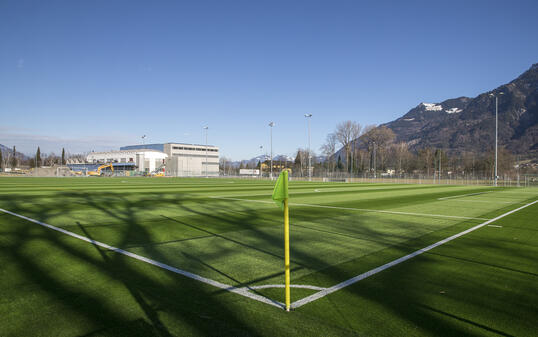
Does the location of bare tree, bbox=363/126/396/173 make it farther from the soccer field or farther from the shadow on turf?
the shadow on turf

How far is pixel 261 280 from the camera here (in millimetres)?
5230

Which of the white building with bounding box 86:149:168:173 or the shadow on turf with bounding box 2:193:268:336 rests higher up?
the white building with bounding box 86:149:168:173

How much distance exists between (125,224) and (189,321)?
749cm

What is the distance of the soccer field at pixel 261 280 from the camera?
3707 millimetres

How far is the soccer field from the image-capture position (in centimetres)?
371

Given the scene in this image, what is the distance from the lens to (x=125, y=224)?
1035 cm

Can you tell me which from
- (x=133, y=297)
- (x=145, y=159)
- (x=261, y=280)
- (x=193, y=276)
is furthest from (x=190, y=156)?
(x=133, y=297)

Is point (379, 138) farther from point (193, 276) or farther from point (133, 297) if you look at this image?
point (133, 297)

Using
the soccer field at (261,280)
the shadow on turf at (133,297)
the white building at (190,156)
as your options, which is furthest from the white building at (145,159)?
the shadow on turf at (133,297)

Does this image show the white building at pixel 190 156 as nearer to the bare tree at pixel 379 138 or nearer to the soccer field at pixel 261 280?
the bare tree at pixel 379 138

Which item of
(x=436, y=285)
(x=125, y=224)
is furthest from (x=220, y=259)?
(x=125, y=224)

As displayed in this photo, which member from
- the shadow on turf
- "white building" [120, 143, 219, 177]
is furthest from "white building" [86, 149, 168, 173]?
the shadow on turf

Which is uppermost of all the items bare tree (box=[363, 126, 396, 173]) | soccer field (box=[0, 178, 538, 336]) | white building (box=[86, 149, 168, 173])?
bare tree (box=[363, 126, 396, 173])

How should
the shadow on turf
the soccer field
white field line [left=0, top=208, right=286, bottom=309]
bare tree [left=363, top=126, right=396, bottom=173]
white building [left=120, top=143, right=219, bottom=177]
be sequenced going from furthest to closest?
white building [left=120, top=143, right=219, bottom=177] < bare tree [left=363, top=126, right=396, bottom=173] < white field line [left=0, top=208, right=286, bottom=309] < the soccer field < the shadow on turf
